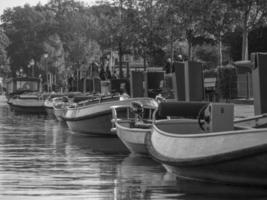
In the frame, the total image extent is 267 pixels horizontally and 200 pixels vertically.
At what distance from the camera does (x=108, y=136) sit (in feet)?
104

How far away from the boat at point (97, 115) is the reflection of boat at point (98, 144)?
301mm

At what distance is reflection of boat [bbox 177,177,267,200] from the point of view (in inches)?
577

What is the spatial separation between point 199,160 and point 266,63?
5.11 metres

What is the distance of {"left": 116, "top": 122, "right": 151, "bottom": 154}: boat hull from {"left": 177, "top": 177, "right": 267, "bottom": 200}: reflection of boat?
4.87 meters

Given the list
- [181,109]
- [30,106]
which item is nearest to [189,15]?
[30,106]

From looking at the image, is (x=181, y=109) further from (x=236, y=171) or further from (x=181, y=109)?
(x=236, y=171)

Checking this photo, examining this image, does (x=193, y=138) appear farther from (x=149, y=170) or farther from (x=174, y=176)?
(x=149, y=170)

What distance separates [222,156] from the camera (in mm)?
14828

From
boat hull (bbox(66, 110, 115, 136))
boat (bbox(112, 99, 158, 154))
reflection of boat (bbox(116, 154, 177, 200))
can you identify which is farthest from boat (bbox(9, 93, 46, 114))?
reflection of boat (bbox(116, 154, 177, 200))

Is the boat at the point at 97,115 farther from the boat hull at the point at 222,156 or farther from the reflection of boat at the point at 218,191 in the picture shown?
the reflection of boat at the point at 218,191

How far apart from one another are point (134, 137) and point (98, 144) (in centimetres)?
672

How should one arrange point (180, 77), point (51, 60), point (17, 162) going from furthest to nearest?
point (51, 60), point (180, 77), point (17, 162)

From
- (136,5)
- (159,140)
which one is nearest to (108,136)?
(159,140)

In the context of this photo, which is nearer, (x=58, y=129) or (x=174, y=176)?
(x=174, y=176)
